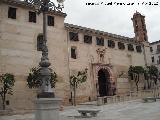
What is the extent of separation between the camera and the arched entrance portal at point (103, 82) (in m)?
34.6

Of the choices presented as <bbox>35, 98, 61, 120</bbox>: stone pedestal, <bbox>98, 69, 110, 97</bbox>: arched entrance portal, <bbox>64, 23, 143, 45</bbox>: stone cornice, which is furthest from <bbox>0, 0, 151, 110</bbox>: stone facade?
<bbox>35, 98, 61, 120</bbox>: stone pedestal

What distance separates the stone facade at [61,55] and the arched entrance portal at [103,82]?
0.15 metres

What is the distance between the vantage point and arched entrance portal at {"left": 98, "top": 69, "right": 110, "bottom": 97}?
3462 centimetres

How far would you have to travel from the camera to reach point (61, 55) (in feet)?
97.1

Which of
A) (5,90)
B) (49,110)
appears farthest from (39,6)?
(5,90)

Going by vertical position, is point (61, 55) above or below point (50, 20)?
below

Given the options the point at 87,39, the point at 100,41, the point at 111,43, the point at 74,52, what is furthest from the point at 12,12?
the point at 111,43

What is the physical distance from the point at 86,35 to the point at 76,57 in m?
3.48

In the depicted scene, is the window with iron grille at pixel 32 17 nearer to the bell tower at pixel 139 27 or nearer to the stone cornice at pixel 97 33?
the stone cornice at pixel 97 33

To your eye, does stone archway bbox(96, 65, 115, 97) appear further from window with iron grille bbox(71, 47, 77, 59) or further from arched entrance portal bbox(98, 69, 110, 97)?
window with iron grille bbox(71, 47, 77, 59)

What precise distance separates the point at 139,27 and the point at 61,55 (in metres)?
18.5

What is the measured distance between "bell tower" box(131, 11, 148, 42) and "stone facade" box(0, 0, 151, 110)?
3.20 meters

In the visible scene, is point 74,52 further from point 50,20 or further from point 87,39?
point 50,20

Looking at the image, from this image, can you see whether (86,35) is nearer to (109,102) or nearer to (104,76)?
(104,76)
